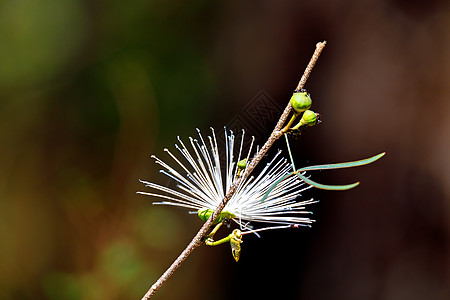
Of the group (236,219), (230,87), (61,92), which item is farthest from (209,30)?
(236,219)

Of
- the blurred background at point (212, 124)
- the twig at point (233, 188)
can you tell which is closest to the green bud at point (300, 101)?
the twig at point (233, 188)

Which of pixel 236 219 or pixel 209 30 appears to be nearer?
pixel 236 219

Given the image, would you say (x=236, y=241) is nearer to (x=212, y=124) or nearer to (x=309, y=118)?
(x=309, y=118)

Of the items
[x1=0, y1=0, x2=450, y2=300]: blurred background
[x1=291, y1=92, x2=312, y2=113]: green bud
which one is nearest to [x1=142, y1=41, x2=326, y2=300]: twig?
[x1=291, y1=92, x2=312, y2=113]: green bud

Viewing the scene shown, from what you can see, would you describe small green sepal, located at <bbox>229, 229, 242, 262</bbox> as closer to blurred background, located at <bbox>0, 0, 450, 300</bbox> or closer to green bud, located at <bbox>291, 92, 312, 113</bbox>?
green bud, located at <bbox>291, 92, 312, 113</bbox>

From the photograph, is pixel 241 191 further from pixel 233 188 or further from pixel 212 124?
pixel 212 124

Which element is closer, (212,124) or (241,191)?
(241,191)

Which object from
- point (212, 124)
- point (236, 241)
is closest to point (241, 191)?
point (236, 241)

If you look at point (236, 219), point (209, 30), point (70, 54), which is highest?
point (70, 54)

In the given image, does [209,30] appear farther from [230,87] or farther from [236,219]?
[236,219]
